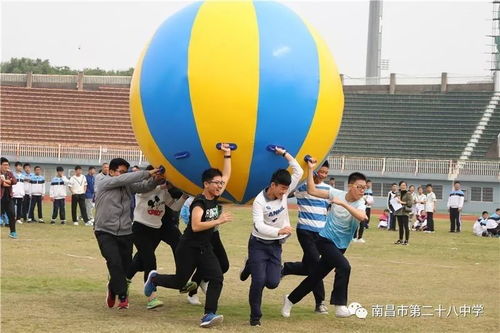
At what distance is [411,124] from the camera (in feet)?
150

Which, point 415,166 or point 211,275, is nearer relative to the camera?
point 211,275

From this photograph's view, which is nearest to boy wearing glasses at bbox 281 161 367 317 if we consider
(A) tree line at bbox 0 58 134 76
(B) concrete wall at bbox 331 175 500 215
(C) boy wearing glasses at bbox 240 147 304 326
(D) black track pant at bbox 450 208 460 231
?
(C) boy wearing glasses at bbox 240 147 304 326

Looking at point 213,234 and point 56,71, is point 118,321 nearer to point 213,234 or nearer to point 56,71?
point 213,234

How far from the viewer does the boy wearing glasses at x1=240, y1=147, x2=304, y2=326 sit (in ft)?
27.6

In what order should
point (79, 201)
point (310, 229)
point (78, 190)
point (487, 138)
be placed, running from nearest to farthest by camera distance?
1. point (310, 229)
2. point (78, 190)
3. point (79, 201)
4. point (487, 138)

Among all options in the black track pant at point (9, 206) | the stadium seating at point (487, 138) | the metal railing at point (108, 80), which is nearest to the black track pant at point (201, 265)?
the black track pant at point (9, 206)

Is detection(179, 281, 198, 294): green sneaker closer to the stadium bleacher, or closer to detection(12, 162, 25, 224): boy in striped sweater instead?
detection(12, 162, 25, 224): boy in striped sweater

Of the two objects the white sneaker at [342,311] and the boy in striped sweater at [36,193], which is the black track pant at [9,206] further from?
the white sneaker at [342,311]

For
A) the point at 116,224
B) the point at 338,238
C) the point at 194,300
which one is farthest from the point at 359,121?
the point at 116,224

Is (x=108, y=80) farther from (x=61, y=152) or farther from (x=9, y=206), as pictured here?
(x=9, y=206)

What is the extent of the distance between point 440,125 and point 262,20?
125 ft

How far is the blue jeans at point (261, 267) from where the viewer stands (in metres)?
8.59

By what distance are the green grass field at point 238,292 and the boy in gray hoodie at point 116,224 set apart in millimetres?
263

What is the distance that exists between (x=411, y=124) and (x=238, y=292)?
3587cm
